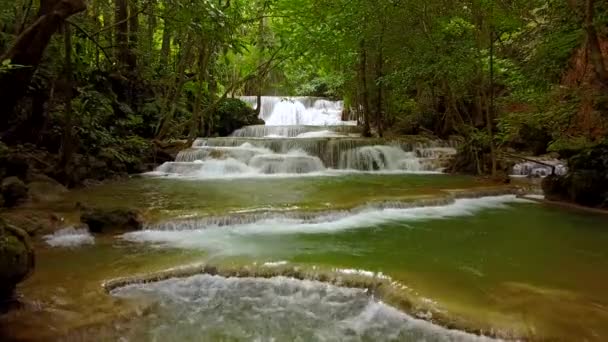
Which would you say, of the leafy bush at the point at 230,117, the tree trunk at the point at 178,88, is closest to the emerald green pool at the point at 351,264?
the tree trunk at the point at 178,88

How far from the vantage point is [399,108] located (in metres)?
20.2

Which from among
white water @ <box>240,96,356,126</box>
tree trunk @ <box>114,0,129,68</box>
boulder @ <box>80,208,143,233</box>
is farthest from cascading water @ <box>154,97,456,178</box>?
white water @ <box>240,96,356,126</box>

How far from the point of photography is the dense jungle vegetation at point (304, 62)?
6598mm

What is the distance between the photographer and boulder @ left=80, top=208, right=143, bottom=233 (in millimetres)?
6707

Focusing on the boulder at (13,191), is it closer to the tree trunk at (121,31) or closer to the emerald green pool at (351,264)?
the emerald green pool at (351,264)

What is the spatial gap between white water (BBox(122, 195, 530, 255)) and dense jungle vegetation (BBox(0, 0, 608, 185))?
2361 millimetres

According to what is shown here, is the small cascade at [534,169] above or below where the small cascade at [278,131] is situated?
below

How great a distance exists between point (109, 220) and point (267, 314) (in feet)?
11.6

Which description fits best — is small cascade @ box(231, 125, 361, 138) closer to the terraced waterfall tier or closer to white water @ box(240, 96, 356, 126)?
the terraced waterfall tier

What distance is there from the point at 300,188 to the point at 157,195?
3058 millimetres

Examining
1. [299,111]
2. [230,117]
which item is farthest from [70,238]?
[299,111]

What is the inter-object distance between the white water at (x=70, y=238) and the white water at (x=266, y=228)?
505 millimetres

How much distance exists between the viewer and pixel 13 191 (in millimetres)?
7816

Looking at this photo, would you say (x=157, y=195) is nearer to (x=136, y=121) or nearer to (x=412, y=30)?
(x=136, y=121)
